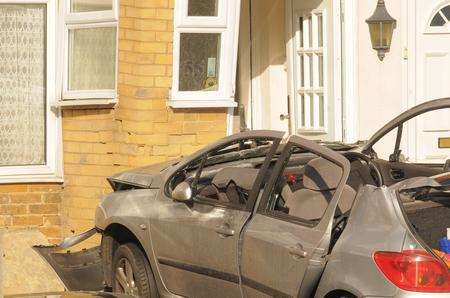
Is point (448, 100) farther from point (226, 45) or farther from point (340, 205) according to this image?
point (226, 45)

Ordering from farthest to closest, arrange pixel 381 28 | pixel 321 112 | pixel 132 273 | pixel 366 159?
pixel 321 112 < pixel 381 28 < pixel 132 273 < pixel 366 159

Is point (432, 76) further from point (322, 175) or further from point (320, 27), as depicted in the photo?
point (322, 175)

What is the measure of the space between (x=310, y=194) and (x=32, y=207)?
5.47 m

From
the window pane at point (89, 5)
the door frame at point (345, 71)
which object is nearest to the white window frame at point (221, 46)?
the window pane at point (89, 5)

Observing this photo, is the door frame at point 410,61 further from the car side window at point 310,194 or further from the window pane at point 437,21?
the car side window at point 310,194

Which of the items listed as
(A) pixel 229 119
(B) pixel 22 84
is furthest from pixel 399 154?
(B) pixel 22 84

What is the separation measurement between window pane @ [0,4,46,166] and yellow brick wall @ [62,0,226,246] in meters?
0.91

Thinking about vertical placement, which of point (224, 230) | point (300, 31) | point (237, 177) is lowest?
point (224, 230)

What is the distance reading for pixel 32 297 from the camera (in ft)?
17.0

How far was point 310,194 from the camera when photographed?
6863 millimetres

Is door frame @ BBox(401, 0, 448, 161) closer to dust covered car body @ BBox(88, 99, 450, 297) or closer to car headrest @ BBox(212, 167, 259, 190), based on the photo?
dust covered car body @ BBox(88, 99, 450, 297)

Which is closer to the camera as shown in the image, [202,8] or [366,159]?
[366,159]

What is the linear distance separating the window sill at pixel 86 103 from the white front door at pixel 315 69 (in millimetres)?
2578

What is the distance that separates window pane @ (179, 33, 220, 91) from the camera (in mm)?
11164
